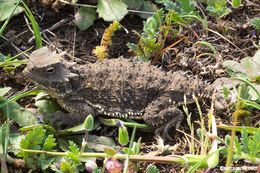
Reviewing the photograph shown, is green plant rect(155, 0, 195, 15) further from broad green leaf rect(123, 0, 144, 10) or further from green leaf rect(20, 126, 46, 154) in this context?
green leaf rect(20, 126, 46, 154)

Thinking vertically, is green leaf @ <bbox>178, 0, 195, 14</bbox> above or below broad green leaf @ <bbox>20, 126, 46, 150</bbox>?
above

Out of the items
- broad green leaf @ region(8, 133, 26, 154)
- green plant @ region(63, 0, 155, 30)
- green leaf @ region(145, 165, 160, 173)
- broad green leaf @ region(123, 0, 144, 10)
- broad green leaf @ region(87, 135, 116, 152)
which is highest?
broad green leaf @ region(123, 0, 144, 10)

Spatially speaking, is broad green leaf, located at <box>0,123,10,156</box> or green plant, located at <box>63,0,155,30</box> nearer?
broad green leaf, located at <box>0,123,10,156</box>

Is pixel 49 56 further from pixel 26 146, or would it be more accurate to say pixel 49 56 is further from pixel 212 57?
pixel 212 57

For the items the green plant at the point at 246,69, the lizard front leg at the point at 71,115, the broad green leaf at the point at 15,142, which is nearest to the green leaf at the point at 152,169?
the lizard front leg at the point at 71,115

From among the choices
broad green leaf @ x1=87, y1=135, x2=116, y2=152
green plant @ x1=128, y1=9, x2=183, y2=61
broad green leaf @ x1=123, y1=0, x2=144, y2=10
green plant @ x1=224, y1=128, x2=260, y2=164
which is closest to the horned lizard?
broad green leaf @ x1=87, y1=135, x2=116, y2=152

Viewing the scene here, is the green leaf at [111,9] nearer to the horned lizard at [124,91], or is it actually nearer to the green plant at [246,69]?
the horned lizard at [124,91]
